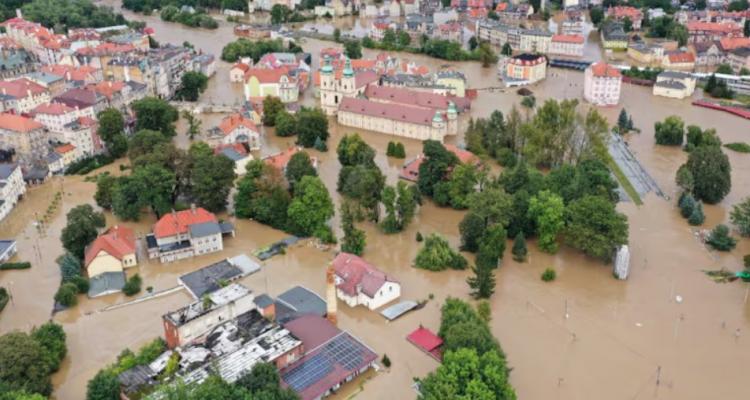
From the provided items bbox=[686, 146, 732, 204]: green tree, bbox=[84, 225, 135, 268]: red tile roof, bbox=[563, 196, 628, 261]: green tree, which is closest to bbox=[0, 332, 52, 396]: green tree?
bbox=[84, 225, 135, 268]: red tile roof

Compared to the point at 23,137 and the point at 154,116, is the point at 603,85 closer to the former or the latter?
Answer: the point at 154,116

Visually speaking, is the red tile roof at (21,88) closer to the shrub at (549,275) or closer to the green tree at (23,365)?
the green tree at (23,365)

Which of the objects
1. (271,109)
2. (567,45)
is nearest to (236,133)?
(271,109)

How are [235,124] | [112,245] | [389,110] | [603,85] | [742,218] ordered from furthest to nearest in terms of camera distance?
[603,85] → [389,110] → [235,124] → [742,218] → [112,245]

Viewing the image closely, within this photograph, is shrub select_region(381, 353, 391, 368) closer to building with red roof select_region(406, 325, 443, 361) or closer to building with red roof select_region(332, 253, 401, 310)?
building with red roof select_region(406, 325, 443, 361)

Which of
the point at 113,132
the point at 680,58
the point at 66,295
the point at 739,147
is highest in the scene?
the point at 680,58

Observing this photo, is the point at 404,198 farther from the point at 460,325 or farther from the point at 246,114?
the point at 246,114
